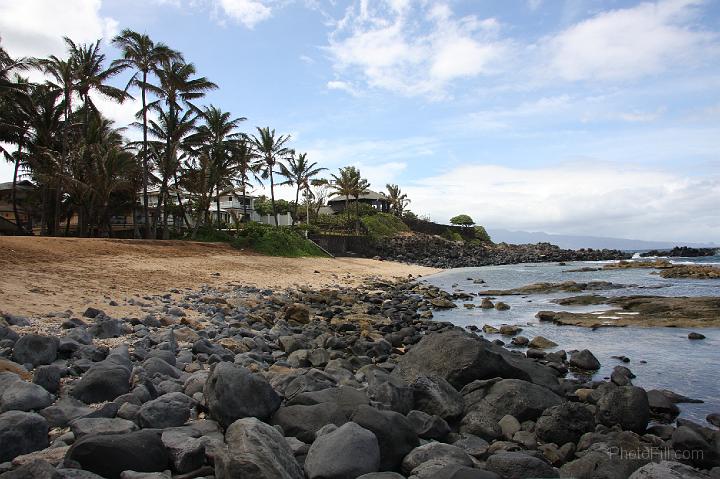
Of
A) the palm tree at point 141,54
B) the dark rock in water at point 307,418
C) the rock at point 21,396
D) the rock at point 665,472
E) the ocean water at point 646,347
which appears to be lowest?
the ocean water at point 646,347

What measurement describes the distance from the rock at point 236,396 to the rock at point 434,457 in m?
1.68

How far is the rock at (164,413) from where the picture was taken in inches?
193

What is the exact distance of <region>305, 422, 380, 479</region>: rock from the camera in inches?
170

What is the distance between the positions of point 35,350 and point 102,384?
5.63ft

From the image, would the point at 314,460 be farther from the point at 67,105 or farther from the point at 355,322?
the point at 67,105

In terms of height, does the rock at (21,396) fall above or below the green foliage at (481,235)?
below

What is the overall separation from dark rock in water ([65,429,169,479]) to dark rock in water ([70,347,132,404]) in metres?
→ 1.56

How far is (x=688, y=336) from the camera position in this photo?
44.8 ft

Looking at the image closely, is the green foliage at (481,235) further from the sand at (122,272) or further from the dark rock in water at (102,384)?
the dark rock in water at (102,384)

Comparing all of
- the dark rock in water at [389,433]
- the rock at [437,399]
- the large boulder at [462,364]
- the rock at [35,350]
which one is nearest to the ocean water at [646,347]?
the large boulder at [462,364]

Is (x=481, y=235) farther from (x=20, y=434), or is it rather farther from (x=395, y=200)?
(x=20, y=434)

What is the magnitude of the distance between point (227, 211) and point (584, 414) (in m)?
59.6

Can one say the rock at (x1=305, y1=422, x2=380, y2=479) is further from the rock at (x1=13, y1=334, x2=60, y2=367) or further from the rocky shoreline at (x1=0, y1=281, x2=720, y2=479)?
the rock at (x1=13, y1=334, x2=60, y2=367)

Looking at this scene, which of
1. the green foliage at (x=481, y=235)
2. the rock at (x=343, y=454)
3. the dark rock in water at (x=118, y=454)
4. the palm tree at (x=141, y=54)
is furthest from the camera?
the green foliage at (x=481, y=235)
